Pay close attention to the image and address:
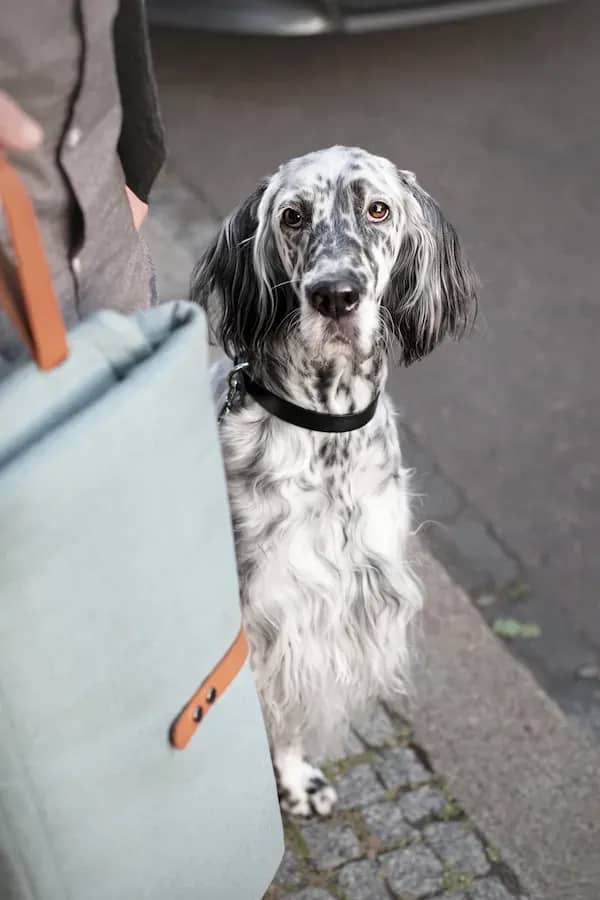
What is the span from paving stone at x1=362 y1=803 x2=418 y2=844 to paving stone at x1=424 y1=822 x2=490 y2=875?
0.05 m

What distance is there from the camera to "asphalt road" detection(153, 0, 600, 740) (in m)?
3.70

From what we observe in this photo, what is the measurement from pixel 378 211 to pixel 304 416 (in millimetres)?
425

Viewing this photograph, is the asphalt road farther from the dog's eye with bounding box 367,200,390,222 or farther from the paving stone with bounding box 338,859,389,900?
the dog's eye with bounding box 367,200,390,222

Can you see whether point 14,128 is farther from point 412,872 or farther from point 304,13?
point 304,13

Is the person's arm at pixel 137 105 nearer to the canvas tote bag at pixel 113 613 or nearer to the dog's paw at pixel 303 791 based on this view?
the canvas tote bag at pixel 113 613

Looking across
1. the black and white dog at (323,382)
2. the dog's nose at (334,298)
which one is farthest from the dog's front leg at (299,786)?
the dog's nose at (334,298)

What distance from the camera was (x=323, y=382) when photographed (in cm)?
225

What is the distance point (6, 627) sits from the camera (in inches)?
56.3

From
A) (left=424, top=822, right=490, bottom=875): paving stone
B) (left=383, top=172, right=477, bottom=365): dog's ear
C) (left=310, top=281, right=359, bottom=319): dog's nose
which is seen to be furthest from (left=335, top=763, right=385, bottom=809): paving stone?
(left=310, top=281, right=359, bottom=319): dog's nose

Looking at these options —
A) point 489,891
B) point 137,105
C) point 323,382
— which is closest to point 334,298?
point 323,382

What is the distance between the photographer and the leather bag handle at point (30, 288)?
132 centimetres

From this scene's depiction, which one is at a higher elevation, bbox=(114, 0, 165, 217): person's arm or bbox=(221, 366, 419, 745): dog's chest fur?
bbox=(114, 0, 165, 217): person's arm

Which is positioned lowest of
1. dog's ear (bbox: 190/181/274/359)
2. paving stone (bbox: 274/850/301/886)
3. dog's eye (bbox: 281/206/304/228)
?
paving stone (bbox: 274/850/301/886)

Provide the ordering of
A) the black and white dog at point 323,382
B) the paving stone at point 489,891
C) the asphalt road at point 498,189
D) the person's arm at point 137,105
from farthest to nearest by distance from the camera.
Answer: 1. the asphalt road at point 498,189
2. the paving stone at point 489,891
3. the black and white dog at point 323,382
4. the person's arm at point 137,105
